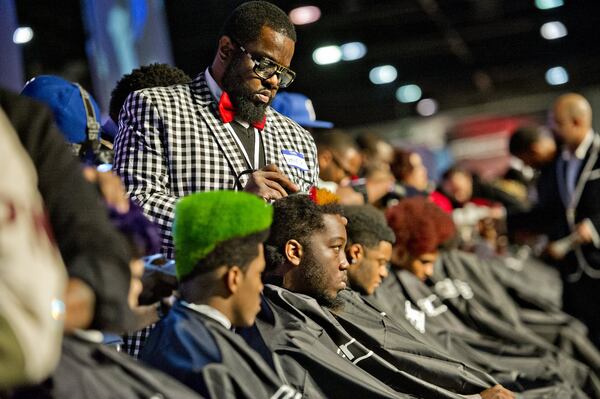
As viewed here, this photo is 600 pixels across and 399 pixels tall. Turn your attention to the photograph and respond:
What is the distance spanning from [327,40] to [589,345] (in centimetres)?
927

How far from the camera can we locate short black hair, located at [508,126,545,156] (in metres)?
7.24

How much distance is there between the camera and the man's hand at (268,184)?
2.94 m

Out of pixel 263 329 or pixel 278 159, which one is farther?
pixel 278 159

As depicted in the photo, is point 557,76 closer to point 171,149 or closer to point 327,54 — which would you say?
point 327,54

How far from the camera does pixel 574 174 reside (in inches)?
248

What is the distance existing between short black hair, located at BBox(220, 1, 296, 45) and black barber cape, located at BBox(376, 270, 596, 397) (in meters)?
1.62

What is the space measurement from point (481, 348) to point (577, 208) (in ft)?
4.94

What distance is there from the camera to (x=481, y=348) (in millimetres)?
5293

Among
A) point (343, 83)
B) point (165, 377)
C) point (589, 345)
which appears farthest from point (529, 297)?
point (343, 83)

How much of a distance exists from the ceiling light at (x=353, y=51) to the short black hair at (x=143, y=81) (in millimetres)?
11409

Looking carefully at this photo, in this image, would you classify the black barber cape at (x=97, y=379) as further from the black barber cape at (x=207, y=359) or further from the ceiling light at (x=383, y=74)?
the ceiling light at (x=383, y=74)

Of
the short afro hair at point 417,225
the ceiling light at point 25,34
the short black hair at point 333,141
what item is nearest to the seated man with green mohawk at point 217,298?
the short afro hair at point 417,225

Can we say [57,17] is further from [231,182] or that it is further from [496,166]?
[496,166]

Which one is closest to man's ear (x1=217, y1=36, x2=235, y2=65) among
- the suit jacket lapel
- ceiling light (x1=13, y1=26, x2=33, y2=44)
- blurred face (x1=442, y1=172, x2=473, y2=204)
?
the suit jacket lapel
